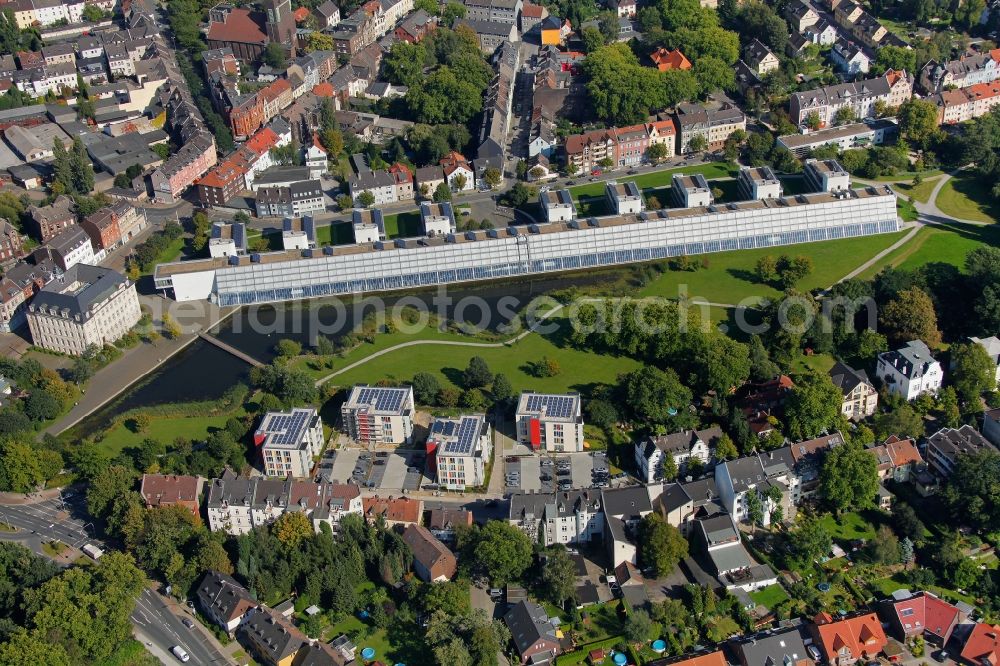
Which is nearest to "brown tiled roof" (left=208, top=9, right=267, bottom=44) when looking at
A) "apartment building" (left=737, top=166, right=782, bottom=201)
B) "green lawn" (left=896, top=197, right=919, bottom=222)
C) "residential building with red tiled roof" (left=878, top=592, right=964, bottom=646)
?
"apartment building" (left=737, top=166, right=782, bottom=201)

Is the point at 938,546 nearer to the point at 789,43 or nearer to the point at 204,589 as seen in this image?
the point at 204,589

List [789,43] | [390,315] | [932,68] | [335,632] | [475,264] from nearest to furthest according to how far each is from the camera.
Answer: [335,632], [390,315], [475,264], [932,68], [789,43]

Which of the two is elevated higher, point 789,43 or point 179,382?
point 789,43

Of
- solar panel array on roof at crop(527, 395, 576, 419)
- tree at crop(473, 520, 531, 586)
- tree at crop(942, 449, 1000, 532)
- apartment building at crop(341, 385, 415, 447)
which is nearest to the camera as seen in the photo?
tree at crop(473, 520, 531, 586)

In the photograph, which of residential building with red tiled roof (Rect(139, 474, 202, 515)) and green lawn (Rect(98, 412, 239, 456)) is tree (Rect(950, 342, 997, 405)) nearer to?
green lawn (Rect(98, 412, 239, 456))

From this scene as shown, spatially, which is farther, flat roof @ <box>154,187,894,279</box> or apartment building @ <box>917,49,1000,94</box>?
apartment building @ <box>917,49,1000,94</box>

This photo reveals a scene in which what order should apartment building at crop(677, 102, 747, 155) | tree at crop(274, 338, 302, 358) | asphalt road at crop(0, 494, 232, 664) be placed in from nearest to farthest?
1. asphalt road at crop(0, 494, 232, 664)
2. tree at crop(274, 338, 302, 358)
3. apartment building at crop(677, 102, 747, 155)

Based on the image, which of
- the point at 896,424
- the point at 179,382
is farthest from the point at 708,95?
the point at 179,382
